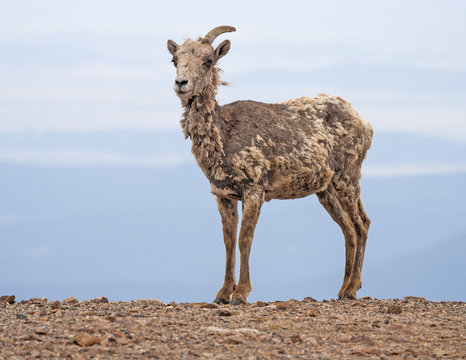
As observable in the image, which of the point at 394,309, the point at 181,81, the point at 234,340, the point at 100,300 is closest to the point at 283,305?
the point at 394,309

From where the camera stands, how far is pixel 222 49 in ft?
43.8

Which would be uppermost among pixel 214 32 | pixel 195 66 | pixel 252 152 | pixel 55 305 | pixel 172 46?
pixel 214 32

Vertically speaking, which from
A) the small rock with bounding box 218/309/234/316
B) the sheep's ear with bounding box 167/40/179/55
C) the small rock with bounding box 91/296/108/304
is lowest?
the small rock with bounding box 218/309/234/316

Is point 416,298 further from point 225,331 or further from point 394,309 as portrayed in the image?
point 225,331

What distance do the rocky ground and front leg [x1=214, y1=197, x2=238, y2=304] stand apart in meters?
0.68

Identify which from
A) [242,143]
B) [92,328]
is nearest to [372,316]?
[242,143]

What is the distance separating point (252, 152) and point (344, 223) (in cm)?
314

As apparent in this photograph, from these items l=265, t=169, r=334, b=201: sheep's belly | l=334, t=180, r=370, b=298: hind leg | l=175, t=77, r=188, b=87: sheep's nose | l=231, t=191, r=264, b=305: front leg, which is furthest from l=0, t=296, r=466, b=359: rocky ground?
l=175, t=77, r=188, b=87: sheep's nose

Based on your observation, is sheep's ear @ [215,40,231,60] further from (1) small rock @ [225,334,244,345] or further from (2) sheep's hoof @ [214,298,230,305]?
(1) small rock @ [225,334,244,345]

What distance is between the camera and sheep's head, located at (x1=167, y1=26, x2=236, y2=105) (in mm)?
12719

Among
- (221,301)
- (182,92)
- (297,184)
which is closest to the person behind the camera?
(182,92)

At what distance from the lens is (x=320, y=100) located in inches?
609

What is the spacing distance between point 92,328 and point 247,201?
3.99 meters

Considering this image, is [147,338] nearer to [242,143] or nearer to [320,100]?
[242,143]
